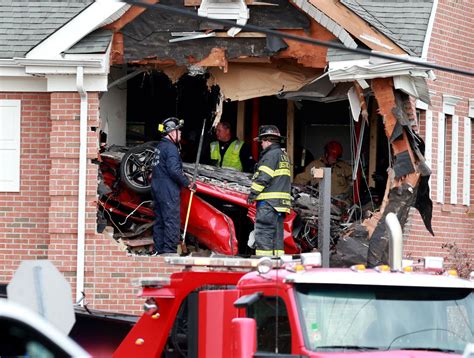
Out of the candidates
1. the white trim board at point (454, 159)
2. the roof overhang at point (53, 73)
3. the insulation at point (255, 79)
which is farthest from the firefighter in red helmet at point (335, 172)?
the roof overhang at point (53, 73)

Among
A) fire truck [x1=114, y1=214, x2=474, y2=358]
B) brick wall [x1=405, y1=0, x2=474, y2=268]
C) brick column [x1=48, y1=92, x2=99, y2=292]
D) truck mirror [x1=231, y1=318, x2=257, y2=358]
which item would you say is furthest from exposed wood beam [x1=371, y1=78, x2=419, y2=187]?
truck mirror [x1=231, y1=318, x2=257, y2=358]

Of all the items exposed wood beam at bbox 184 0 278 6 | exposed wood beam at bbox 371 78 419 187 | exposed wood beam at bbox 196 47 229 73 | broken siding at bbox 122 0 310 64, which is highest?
exposed wood beam at bbox 184 0 278 6

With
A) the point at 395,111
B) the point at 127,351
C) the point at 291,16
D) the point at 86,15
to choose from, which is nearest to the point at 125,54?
the point at 86,15

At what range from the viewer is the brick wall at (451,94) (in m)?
20.9

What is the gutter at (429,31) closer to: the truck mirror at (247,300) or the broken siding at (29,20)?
the broken siding at (29,20)

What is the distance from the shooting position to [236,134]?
891 inches

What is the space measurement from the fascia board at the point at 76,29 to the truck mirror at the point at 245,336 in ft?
31.6

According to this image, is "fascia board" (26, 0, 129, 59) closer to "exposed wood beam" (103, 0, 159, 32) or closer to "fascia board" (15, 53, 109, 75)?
"fascia board" (15, 53, 109, 75)

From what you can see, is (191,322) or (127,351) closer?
(191,322)

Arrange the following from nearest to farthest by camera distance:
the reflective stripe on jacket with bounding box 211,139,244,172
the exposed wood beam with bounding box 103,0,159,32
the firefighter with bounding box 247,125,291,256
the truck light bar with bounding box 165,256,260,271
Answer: the truck light bar with bounding box 165,256,260,271, the firefighter with bounding box 247,125,291,256, the exposed wood beam with bounding box 103,0,159,32, the reflective stripe on jacket with bounding box 211,139,244,172

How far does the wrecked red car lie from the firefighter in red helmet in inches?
53.6

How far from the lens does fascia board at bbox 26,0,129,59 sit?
1852cm

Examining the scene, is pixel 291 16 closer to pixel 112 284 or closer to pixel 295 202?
pixel 295 202

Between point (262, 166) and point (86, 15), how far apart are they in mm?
3152
